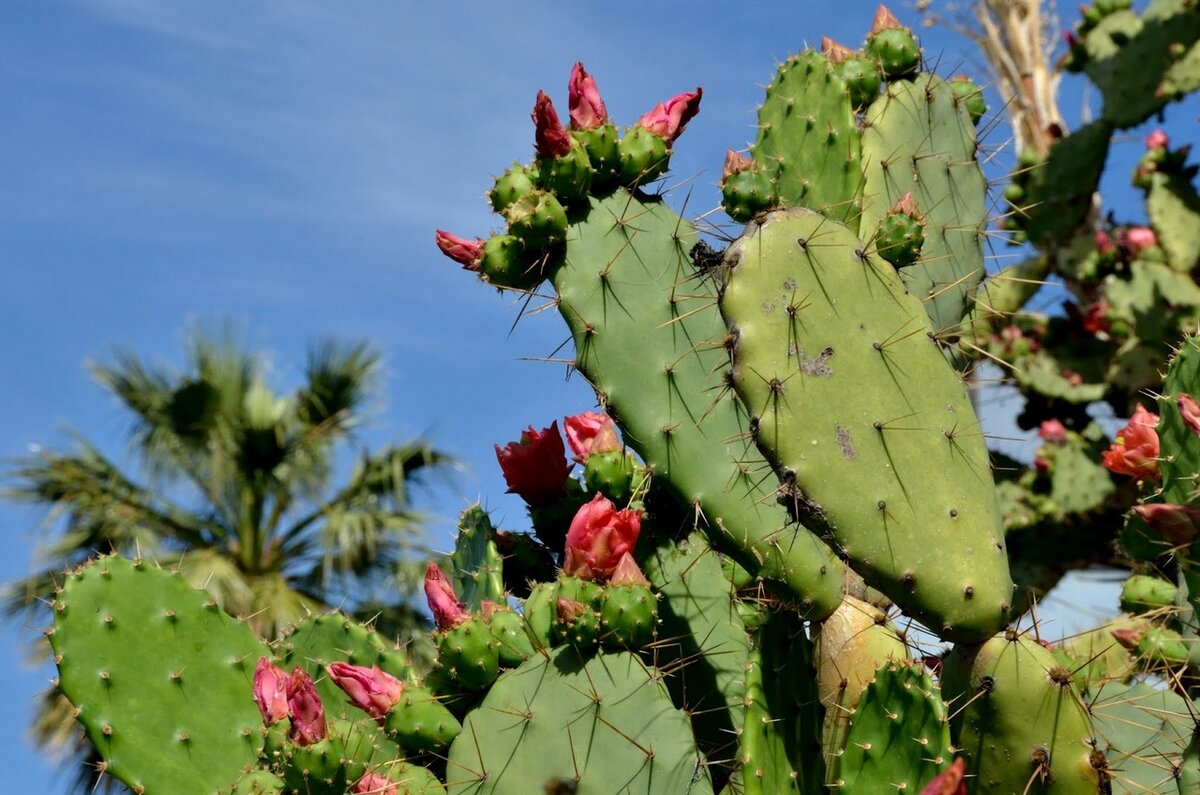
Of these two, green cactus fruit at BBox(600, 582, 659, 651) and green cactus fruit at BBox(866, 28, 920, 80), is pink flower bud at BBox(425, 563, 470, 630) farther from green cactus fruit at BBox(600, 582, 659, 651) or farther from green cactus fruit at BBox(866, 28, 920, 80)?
green cactus fruit at BBox(866, 28, 920, 80)

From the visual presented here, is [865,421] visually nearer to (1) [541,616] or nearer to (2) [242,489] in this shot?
(1) [541,616]

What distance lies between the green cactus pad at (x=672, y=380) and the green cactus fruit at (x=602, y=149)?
0.04m

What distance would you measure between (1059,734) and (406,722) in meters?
0.88

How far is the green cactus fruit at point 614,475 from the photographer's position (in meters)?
2.17

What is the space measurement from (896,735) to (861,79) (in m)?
1.39

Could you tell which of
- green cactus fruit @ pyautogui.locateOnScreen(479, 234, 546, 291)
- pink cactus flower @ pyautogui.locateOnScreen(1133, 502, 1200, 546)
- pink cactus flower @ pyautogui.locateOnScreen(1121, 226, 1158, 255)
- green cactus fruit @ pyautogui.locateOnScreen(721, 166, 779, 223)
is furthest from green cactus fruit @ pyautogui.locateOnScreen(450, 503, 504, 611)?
pink cactus flower @ pyautogui.locateOnScreen(1121, 226, 1158, 255)

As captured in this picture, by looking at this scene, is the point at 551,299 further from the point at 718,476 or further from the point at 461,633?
the point at 461,633

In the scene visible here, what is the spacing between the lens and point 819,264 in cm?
197

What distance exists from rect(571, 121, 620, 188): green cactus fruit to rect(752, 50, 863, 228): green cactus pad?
0.33 m

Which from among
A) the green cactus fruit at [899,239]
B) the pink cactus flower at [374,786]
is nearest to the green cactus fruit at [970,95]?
the green cactus fruit at [899,239]

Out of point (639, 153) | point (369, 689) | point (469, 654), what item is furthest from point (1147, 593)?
point (369, 689)

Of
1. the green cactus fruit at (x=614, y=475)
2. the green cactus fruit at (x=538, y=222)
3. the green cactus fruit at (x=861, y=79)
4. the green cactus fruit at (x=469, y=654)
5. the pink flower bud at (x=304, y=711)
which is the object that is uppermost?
the green cactus fruit at (x=861, y=79)

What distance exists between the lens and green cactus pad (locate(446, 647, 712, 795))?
176 cm

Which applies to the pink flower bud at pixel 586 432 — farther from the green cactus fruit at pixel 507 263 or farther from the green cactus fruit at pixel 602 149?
the green cactus fruit at pixel 602 149
